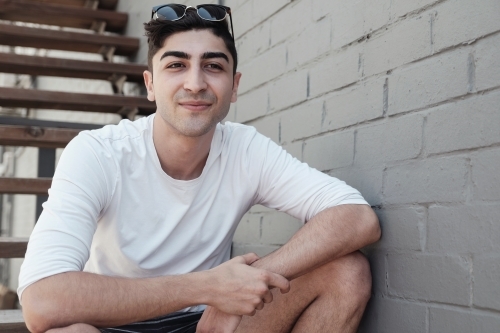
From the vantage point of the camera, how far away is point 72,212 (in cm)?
188

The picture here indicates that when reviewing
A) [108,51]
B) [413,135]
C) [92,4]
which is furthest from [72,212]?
[92,4]

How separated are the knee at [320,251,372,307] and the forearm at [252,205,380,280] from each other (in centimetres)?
4

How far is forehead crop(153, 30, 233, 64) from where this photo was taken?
7.49 feet

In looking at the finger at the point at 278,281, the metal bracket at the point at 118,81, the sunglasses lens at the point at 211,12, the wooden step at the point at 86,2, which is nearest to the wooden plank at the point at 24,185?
the metal bracket at the point at 118,81

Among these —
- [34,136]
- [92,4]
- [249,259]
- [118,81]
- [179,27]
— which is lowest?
[249,259]

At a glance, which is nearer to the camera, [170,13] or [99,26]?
[170,13]

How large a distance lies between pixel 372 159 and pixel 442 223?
0.42 m

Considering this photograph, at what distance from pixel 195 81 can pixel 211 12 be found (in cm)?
33

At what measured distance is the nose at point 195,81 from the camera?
2.21 metres

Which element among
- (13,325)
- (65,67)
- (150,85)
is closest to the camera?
(150,85)

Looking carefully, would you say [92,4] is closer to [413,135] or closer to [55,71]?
[55,71]

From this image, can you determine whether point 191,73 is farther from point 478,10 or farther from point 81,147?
point 478,10

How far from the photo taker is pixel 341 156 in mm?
2428

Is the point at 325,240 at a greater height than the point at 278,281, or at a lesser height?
greater
